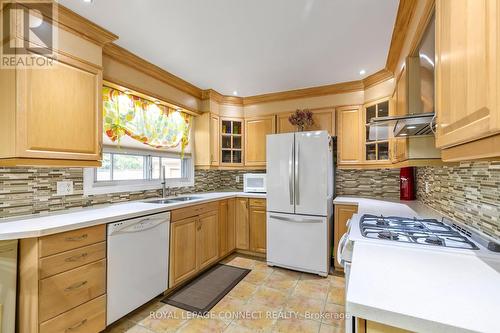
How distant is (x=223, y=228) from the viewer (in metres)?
3.19

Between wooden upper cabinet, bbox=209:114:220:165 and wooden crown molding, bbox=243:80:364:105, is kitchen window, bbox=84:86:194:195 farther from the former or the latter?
wooden crown molding, bbox=243:80:364:105

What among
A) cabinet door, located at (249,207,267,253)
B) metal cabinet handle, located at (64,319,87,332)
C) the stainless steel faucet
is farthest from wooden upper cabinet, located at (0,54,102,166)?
cabinet door, located at (249,207,267,253)

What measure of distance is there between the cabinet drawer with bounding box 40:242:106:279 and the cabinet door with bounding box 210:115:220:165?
204 cm

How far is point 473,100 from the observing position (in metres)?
0.67

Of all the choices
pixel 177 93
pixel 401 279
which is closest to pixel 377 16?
pixel 401 279

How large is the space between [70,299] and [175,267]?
950mm

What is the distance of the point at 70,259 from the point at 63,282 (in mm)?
142

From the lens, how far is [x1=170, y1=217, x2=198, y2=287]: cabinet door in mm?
2346

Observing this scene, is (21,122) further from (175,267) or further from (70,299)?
(175,267)

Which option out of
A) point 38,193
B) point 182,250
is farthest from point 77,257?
point 182,250

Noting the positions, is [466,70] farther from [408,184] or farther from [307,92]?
[307,92]

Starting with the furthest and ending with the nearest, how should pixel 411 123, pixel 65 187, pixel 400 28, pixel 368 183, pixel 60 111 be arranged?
pixel 368 183
pixel 65 187
pixel 400 28
pixel 60 111
pixel 411 123

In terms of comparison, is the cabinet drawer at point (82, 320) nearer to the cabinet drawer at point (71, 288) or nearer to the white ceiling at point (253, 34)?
the cabinet drawer at point (71, 288)

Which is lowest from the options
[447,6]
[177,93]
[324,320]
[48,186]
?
[324,320]
